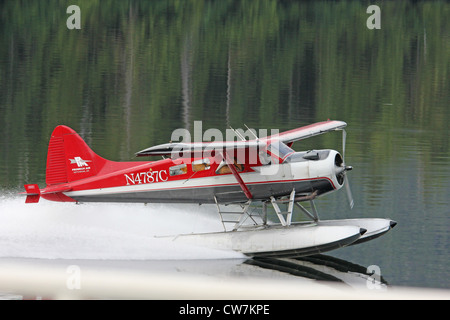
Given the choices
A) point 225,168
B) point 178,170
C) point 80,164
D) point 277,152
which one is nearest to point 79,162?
point 80,164

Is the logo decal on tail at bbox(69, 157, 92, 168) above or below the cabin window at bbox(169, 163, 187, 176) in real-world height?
above

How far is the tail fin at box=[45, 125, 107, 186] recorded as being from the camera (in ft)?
51.7

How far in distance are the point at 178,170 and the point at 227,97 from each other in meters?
19.3

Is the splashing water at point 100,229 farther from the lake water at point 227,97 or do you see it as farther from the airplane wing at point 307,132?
the airplane wing at point 307,132

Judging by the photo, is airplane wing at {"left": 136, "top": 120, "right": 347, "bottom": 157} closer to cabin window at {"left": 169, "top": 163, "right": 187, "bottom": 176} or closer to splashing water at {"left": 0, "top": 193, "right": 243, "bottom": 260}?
cabin window at {"left": 169, "top": 163, "right": 187, "bottom": 176}

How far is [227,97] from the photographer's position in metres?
34.6

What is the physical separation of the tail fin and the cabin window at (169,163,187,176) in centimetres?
127

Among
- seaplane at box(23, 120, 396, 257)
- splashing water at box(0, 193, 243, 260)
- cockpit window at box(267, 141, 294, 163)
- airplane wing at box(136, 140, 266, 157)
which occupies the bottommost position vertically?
splashing water at box(0, 193, 243, 260)

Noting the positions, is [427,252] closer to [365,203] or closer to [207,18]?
[365,203]

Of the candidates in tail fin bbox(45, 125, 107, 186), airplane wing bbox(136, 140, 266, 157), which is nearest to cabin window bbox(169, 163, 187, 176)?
airplane wing bbox(136, 140, 266, 157)

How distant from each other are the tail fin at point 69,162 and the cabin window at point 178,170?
4.18ft

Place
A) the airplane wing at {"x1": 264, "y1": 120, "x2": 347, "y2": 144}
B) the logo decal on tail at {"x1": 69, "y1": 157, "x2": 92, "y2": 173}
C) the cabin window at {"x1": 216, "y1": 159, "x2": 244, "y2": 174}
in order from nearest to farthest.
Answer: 1. the cabin window at {"x1": 216, "y1": 159, "x2": 244, "y2": 174}
2. the logo decal on tail at {"x1": 69, "y1": 157, "x2": 92, "y2": 173}
3. the airplane wing at {"x1": 264, "y1": 120, "x2": 347, "y2": 144}

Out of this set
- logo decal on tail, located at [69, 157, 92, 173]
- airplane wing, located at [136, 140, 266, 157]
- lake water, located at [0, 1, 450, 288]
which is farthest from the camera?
lake water, located at [0, 1, 450, 288]

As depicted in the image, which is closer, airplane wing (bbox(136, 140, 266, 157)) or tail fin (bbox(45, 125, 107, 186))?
airplane wing (bbox(136, 140, 266, 157))
